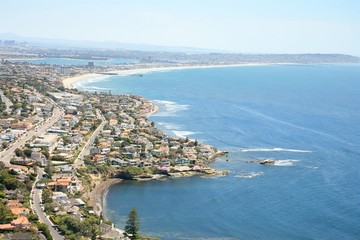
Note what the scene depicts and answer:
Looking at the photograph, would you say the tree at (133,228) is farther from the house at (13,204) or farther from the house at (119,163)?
the house at (119,163)

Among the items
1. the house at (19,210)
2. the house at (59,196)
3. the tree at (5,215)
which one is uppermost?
the tree at (5,215)

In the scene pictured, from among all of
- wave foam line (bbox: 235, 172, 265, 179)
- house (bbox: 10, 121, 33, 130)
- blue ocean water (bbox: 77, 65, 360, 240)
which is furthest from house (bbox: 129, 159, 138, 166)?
Answer: house (bbox: 10, 121, 33, 130)

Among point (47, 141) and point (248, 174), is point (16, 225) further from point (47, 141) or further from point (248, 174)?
point (248, 174)

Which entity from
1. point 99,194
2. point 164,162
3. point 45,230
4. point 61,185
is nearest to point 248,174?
point 164,162

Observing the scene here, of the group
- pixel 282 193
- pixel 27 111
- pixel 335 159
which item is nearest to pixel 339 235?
pixel 282 193

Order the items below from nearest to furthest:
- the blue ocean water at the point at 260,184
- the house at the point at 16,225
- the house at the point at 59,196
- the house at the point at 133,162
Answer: the house at the point at 16,225 < the blue ocean water at the point at 260,184 < the house at the point at 59,196 < the house at the point at 133,162

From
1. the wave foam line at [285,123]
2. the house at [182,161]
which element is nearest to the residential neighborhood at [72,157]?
the house at [182,161]

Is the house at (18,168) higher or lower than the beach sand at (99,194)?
higher

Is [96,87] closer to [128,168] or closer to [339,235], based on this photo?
[128,168]
